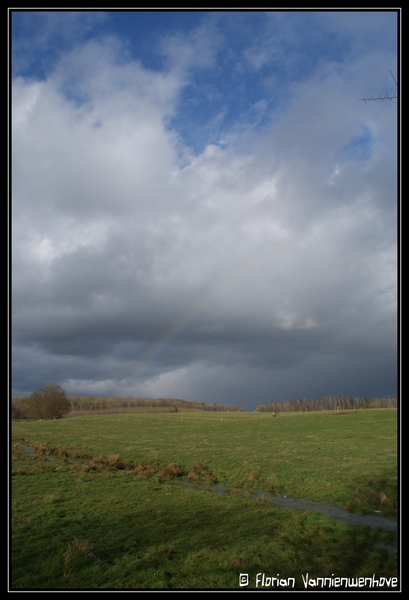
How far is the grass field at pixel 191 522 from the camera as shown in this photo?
11.8m

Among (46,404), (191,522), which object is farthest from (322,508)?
(46,404)

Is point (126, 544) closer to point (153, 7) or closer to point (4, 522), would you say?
point (4, 522)

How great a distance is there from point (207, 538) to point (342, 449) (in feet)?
94.8

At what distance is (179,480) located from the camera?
28500mm

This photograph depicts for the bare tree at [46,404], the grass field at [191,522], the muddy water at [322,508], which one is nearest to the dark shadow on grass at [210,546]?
the grass field at [191,522]

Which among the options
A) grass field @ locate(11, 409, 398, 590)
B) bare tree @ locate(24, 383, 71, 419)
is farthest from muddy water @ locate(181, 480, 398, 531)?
bare tree @ locate(24, 383, 71, 419)

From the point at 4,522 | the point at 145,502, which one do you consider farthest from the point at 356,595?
the point at 145,502

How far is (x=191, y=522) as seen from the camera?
1678cm

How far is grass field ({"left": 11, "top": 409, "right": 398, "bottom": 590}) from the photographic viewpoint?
11820 mm

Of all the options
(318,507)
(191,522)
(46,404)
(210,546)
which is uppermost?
(210,546)

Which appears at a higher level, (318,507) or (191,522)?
(191,522)

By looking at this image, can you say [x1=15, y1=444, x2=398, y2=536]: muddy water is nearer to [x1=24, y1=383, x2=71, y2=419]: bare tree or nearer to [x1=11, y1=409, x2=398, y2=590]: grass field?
[x1=11, y1=409, x2=398, y2=590]: grass field

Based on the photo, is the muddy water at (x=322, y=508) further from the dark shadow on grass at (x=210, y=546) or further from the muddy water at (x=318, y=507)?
the dark shadow on grass at (x=210, y=546)

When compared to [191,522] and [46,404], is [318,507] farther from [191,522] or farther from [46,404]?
[46,404]
